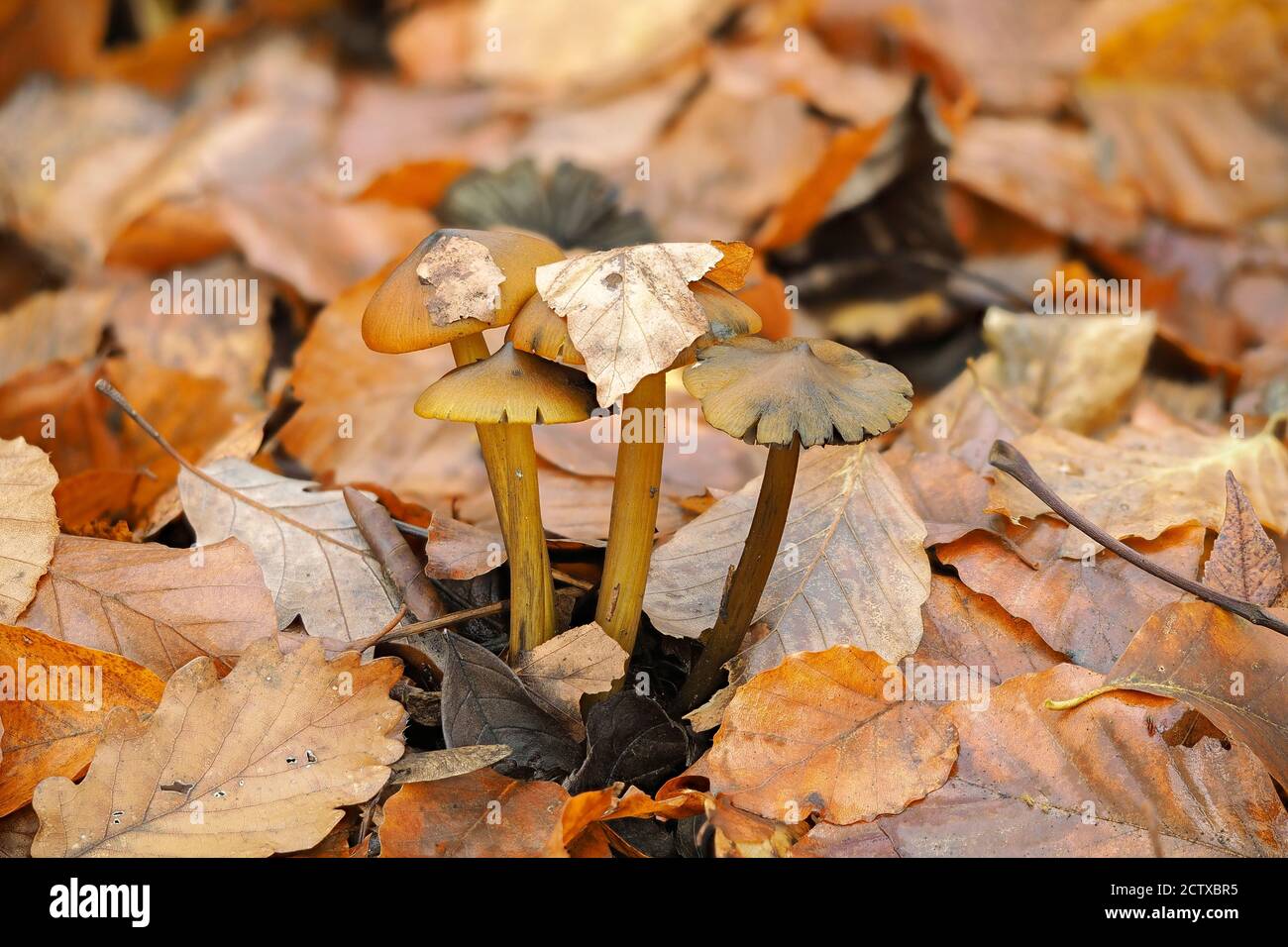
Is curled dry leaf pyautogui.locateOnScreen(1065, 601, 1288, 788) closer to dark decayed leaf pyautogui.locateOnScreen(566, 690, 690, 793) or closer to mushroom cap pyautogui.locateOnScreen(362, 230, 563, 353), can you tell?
dark decayed leaf pyautogui.locateOnScreen(566, 690, 690, 793)

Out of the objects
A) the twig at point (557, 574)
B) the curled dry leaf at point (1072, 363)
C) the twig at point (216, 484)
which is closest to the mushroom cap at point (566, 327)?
the twig at point (557, 574)

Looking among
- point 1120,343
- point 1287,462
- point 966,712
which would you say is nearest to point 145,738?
point 966,712

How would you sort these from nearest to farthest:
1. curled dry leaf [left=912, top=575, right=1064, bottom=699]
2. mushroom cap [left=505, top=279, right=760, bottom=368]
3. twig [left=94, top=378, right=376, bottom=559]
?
mushroom cap [left=505, top=279, right=760, bottom=368]
curled dry leaf [left=912, top=575, right=1064, bottom=699]
twig [left=94, top=378, right=376, bottom=559]

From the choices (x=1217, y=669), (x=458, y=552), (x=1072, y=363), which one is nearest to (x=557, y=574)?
(x=458, y=552)

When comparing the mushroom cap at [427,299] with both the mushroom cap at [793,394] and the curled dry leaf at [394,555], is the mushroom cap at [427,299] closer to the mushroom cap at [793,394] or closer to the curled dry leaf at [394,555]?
the mushroom cap at [793,394]

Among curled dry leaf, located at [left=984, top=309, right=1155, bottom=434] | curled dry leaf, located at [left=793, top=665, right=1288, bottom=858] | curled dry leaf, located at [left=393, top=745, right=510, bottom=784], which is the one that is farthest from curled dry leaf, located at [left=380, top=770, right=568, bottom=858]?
curled dry leaf, located at [left=984, top=309, right=1155, bottom=434]

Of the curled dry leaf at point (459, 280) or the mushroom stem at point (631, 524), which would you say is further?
the mushroom stem at point (631, 524)
